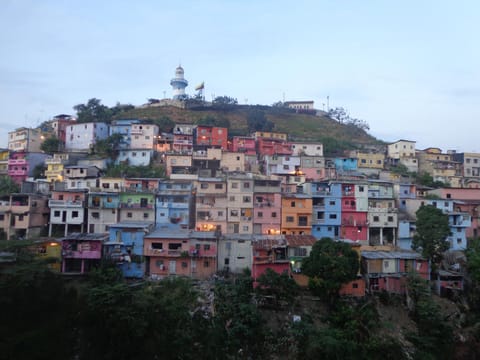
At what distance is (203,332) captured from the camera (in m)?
21.4

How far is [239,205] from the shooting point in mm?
30875

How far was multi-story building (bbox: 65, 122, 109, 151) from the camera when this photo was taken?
152 ft

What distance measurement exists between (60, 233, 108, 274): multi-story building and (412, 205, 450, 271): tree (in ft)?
81.1

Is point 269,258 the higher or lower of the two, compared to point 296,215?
lower

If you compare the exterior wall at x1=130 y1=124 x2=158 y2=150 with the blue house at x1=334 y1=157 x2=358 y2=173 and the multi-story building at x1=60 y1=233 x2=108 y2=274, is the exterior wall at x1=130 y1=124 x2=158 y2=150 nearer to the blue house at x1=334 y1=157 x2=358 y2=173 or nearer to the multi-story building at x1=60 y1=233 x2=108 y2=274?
the multi-story building at x1=60 y1=233 x2=108 y2=274

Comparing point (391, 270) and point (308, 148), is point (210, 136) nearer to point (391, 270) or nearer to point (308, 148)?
point (308, 148)

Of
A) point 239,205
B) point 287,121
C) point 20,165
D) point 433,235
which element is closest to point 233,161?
point 239,205

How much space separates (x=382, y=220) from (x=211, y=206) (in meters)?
15.8

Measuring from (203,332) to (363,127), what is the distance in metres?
61.7

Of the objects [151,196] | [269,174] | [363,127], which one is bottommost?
[151,196]

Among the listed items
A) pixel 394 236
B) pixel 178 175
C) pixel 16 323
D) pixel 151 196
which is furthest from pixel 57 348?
pixel 394 236

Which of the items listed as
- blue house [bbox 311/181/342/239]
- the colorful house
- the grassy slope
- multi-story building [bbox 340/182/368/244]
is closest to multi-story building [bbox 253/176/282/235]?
blue house [bbox 311/181/342/239]

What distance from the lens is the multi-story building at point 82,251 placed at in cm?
2578

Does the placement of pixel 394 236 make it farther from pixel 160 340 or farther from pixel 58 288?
pixel 58 288
